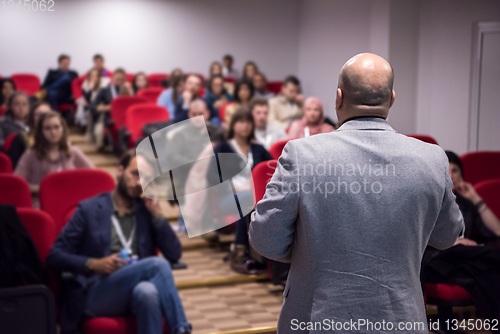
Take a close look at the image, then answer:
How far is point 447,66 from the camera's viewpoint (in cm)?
237

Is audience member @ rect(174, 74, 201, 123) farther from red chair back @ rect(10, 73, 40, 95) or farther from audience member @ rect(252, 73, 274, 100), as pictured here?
red chair back @ rect(10, 73, 40, 95)

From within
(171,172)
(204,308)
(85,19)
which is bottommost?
(204,308)

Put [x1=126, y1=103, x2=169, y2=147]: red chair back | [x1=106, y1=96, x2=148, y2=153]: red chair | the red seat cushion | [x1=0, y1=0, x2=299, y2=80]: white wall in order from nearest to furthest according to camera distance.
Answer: the red seat cushion < [x1=126, y1=103, x2=169, y2=147]: red chair back < [x1=0, y1=0, x2=299, y2=80]: white wall < [x1=106, y1=96, x2=148, y2=153]: red chair

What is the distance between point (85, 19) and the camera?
609cm

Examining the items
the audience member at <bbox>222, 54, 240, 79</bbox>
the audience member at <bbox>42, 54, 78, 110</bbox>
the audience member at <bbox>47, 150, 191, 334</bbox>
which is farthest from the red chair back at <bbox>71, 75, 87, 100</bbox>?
the audience member at <bbox>47, 150, 191, 334</bbox>

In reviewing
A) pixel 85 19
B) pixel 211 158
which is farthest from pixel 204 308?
pixel 85 19

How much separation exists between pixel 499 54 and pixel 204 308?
176cm

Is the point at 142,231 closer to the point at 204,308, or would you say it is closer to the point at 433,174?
the point at 204,308

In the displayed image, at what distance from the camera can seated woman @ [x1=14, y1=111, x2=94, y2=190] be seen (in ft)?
10.1

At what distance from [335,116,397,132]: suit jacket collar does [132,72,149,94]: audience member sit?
542 cm

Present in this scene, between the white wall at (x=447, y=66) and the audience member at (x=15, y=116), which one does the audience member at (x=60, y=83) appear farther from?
the white wall at (x=447, y=66)

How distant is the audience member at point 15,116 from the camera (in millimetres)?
4023

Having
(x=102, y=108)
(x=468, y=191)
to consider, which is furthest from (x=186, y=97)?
(x=468, y=191)

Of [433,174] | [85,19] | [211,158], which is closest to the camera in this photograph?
[433,174]
